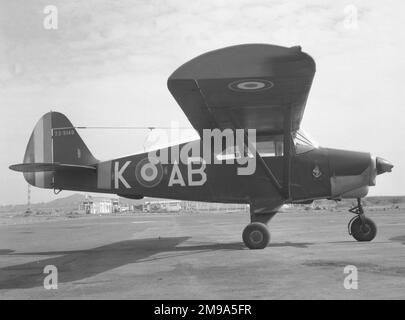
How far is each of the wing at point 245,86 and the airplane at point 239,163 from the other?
0.08 feet

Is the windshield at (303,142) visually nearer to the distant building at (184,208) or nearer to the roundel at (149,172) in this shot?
the roundel at (149,172)

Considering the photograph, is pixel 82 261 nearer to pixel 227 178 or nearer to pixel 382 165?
pixel 227 178

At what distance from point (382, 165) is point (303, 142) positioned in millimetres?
1955

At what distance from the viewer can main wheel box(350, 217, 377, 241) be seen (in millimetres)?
10273

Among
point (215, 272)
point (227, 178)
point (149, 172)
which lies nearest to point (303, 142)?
point (227, 178)

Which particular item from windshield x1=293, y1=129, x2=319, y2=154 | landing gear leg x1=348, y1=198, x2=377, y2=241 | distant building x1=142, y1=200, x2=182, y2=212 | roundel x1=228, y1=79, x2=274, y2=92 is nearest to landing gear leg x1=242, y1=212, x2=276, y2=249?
windshield x1=293, y1=129, x2=319, y2=154

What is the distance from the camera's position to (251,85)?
7.68 metres

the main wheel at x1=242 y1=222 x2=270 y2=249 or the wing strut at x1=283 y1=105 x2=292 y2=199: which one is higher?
the wing strut at x1=283 y1=105 x2=292 y2=199

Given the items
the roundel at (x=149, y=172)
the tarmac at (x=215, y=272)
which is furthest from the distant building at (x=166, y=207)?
the tarmac at (x=215, y=272)

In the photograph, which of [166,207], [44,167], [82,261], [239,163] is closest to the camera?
[82,261]

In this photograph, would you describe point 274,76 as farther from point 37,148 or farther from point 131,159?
point 37,148

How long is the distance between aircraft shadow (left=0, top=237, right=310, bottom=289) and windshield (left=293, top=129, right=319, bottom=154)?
230 cm

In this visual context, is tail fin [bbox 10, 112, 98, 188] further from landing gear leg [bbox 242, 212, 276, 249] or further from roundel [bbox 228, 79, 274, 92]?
roundel [bbox 228, 79, 274, 92]
